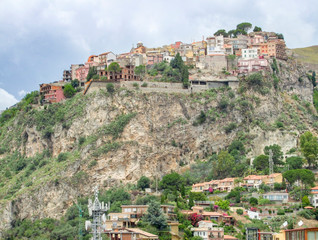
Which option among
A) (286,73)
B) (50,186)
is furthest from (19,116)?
(286,73)

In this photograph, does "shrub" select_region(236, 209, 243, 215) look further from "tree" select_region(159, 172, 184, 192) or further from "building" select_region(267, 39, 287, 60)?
"building" select_region(267, 39, 287, 60)

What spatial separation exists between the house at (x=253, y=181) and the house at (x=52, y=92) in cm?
2956

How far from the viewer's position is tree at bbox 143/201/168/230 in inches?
2773

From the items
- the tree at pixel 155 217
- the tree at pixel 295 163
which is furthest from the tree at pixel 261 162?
the tree at pixel 155 217

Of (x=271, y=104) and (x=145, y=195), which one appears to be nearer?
(x=145, y=195)

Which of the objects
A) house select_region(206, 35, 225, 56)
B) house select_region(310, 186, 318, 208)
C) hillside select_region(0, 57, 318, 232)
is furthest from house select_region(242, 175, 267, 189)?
house select_region(206, 35, 225, 56)

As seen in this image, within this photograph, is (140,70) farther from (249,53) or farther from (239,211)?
(239,211)

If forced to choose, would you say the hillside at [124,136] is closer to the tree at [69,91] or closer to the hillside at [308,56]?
the tree at [69,91]

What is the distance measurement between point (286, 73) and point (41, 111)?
121 feet

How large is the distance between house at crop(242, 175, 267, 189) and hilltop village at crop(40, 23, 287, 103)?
17.7 metres

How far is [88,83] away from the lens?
96125mm

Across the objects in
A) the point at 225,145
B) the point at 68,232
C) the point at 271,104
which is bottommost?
the point at 68,232

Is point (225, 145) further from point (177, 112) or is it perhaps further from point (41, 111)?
point (41, 111)

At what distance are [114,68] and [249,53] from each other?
22.0 m
